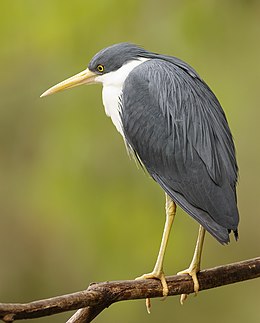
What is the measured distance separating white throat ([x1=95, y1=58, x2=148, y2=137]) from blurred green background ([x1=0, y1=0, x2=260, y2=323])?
189cm

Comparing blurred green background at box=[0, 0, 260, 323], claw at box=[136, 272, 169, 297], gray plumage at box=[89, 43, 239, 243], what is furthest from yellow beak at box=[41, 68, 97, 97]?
blurred green background at box=[0, 0, 260, 323]

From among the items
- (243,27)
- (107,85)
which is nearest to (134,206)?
(243,27)

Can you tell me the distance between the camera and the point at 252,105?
5.30 m

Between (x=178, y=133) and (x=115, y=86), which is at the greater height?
(x=115, y=86)

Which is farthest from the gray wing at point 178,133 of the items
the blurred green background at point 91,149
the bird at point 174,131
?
the blurred green background at point 91,149

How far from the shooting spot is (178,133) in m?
3.04

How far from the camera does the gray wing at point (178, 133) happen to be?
9.77ft

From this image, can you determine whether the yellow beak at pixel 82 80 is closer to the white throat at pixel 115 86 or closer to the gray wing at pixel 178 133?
the white throat at pixel 115 86

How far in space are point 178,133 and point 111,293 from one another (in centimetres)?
67

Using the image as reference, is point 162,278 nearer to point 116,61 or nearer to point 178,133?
point 178,133

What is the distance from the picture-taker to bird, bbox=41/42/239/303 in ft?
9.72

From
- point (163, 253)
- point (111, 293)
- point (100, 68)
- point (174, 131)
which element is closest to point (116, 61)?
point (100, 68)

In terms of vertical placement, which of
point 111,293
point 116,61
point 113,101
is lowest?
point 111,293

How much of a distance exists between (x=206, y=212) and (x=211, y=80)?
93.2 inches
